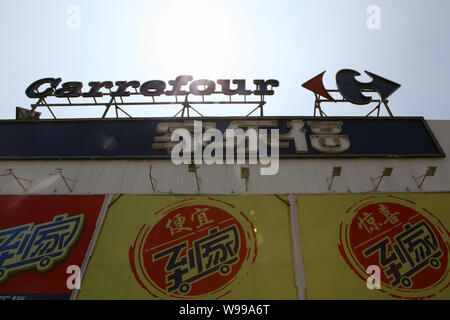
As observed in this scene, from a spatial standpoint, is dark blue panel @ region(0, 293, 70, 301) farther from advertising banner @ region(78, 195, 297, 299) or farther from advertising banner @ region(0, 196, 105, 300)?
advertising banner @ region(78, 195, 297, 299)

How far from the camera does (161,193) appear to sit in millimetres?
13977

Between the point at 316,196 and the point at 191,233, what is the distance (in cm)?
542

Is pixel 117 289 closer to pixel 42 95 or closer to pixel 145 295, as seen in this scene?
pixel 145 295

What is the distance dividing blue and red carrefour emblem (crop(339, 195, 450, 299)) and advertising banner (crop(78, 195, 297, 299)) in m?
2.52

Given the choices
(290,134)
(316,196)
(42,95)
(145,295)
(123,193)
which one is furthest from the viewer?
(42,95)

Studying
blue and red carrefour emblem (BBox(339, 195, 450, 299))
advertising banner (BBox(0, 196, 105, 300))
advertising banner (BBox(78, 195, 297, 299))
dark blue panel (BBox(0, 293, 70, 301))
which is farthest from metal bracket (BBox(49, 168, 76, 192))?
blue and red carrefour emblem (BBox(339, 195, 450, 299))

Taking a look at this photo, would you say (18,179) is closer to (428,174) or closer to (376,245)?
(376,245)

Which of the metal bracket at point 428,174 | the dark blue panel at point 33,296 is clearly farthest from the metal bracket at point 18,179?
the metal bracket at point 428,174

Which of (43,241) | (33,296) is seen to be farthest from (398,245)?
(43,241)

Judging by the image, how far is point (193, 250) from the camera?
11.8 m

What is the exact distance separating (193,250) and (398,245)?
7.62 metres

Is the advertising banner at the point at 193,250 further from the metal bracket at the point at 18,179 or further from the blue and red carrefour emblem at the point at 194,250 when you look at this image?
the metal bracket at the point at 18,179
